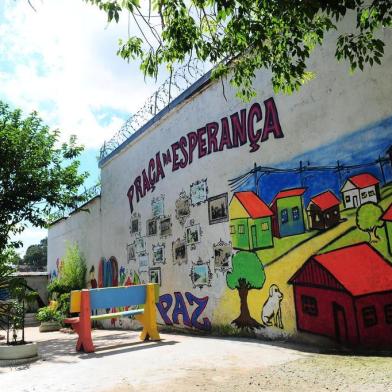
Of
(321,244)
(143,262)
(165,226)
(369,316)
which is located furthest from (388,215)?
(143,262)

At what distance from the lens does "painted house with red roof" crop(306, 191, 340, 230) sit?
5742 mm

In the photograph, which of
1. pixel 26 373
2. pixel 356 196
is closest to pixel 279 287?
pixel 356 196

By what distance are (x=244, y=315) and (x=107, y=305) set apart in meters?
2.28

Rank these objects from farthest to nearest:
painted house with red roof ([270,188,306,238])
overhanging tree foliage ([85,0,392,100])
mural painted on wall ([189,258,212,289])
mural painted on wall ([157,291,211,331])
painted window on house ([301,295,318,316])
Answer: mural painted on wall ([157,291,211,331]) < mural painted on wall ([189,258,212,289]) < painted house with red roof ([270,188,306,238]) < painted window on house ([301,295,318,316]) < overhanging tree foliage ([85,0,392,100])

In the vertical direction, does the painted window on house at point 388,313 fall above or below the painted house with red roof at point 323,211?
below

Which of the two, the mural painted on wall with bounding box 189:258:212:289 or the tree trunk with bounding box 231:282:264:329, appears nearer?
the tree trunk with bounding box 231:282:264:329

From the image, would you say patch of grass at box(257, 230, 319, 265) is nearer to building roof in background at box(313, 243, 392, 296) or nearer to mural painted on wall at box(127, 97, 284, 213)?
building roof in background at box(313, 243, 392, 296)

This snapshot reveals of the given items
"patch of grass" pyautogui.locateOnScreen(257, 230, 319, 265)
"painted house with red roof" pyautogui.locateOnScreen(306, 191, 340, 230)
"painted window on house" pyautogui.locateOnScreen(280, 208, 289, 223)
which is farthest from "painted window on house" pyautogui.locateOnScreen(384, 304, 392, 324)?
"painted window on house" pyautogui.locateOnScreen(280, 208, 289, 223)

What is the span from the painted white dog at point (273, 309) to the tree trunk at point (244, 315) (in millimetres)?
301

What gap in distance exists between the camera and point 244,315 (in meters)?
7.14

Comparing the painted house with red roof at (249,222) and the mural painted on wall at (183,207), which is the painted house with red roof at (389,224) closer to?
the painted house with red roof at (249,222)

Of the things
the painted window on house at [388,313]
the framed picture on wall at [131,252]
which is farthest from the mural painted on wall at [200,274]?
the painted window on house at [388,313]

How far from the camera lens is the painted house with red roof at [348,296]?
514 cm

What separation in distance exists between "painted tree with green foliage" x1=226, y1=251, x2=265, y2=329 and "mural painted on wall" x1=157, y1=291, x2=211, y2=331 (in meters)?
0.95
